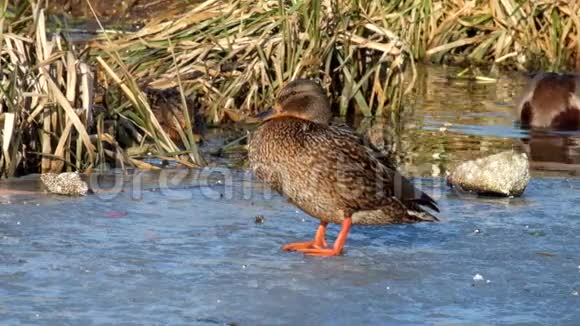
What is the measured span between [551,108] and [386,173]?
3869 mm

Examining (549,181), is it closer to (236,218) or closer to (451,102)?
(236,218)

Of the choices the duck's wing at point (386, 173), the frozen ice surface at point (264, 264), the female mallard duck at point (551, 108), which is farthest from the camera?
the female mallard duck at point (551, 108)

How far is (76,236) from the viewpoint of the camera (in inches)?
196

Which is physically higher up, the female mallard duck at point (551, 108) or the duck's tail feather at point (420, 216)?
the female mallard duck at point (551, 108)

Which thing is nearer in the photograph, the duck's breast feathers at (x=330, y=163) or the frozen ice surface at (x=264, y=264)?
the frozen ice surface at (x=264, y=264)

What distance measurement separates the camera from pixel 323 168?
16.0ft

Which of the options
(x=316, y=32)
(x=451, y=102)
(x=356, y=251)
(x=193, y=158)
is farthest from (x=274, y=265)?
(x=451, y=102)

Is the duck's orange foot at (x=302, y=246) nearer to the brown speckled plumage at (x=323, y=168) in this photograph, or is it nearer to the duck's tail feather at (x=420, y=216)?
the brown speckled plumage at (x=323, y=168)

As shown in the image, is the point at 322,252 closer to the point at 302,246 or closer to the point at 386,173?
the point at 302,246

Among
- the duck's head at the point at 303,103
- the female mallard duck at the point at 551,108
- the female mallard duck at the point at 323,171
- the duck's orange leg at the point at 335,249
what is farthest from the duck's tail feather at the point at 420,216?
the female mallard duck at the point at 551,108

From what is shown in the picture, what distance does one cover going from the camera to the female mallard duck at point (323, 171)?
4883mm

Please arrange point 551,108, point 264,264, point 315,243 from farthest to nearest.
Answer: point 551,108, point 315,243, point 264,264

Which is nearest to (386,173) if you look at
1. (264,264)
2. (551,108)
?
(264,264)

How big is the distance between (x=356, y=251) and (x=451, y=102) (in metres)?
4.73
